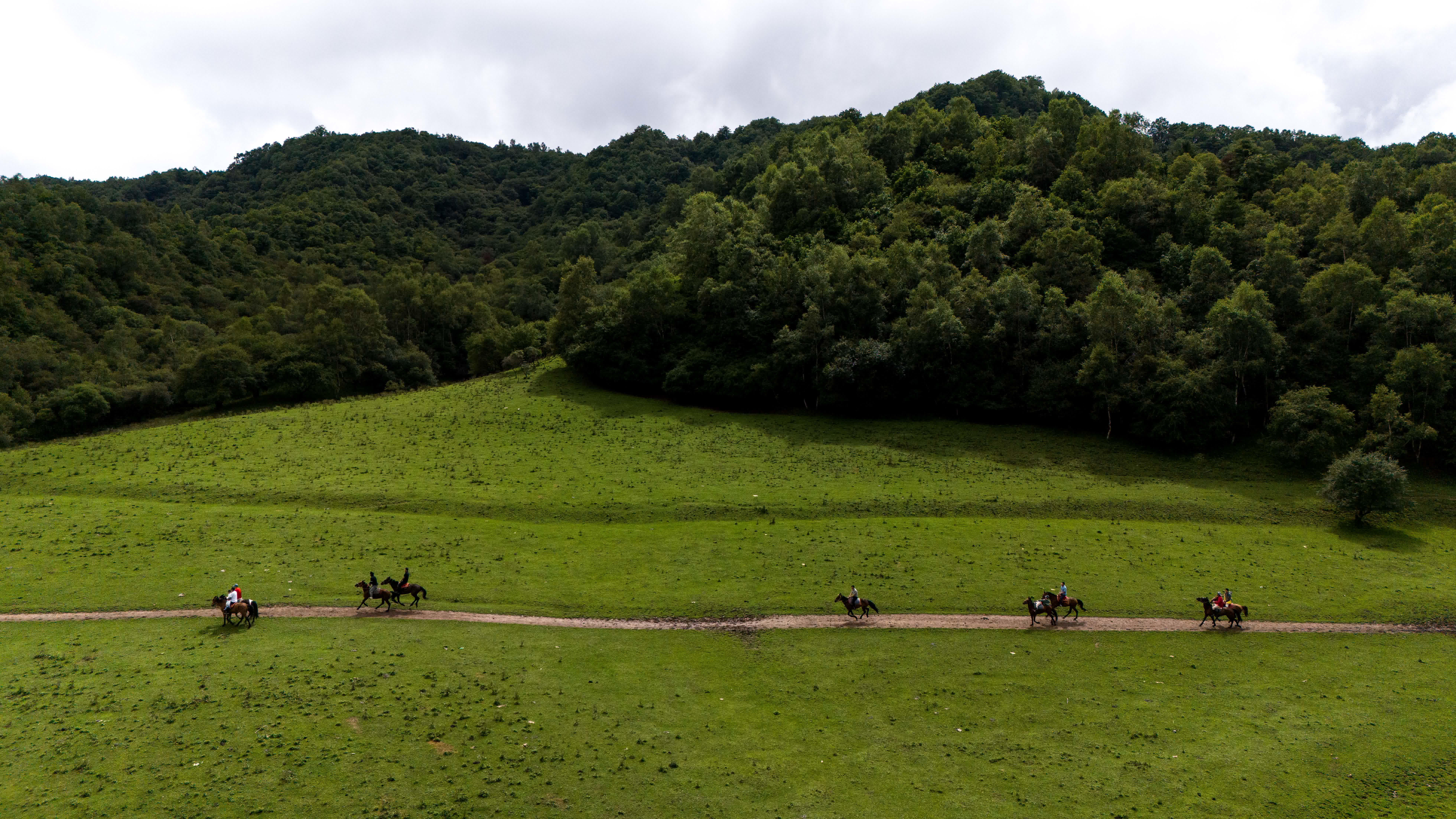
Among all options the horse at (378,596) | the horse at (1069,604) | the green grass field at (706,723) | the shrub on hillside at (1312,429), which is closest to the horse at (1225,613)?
the green grass field at (706,723)

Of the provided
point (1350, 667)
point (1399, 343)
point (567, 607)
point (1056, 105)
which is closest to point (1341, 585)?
point (1350, 667)

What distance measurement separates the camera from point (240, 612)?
107ft

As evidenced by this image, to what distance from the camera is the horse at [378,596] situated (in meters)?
35.5

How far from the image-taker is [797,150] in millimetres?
118562

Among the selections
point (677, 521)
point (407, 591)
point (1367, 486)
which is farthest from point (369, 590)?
point (1367, 486)

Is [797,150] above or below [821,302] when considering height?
above

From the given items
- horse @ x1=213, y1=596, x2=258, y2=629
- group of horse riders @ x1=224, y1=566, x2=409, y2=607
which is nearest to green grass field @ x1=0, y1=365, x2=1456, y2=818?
horse @ x1=213, y1=596, x2=258, y2=629

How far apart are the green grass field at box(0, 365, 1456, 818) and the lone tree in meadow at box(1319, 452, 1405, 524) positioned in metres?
1.84

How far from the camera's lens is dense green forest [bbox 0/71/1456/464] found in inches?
2527

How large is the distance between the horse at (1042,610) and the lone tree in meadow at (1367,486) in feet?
85.5

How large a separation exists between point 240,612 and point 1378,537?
60690 mm

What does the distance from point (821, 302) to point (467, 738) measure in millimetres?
56836

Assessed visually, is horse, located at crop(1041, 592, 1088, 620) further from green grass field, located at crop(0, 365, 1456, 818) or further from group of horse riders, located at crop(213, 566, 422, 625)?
group of horse riders, located at crop(213, 566, 422, 625)

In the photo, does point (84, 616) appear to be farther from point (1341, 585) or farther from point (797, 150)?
point (797, 150)
